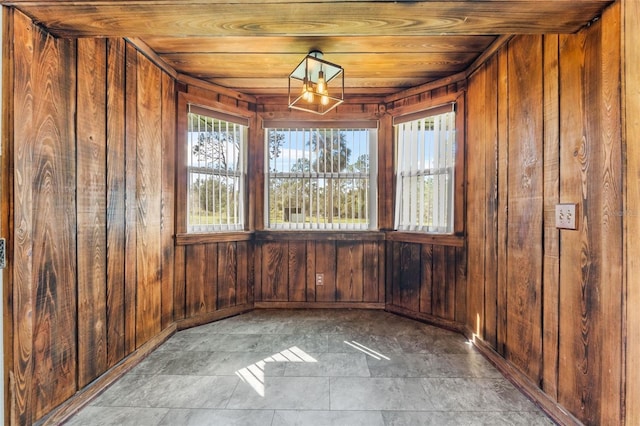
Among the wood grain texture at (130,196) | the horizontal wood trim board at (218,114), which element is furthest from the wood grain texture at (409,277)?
the wood grain texture at (130,196)

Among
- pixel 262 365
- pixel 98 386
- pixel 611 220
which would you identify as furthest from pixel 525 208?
pixel 98 386

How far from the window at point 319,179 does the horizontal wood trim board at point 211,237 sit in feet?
1.04

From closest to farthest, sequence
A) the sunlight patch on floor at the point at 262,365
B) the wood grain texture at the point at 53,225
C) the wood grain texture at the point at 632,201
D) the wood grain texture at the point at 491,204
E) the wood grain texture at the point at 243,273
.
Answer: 1. the wood grain texture at the point at 632,201
2. the wood grain texture at the point at 53,225
3. the sunlight patch on floor at the point at 262,365
4. the wood grain texture at the point at 491,204
5. the wood grain texture at the point at 243,273

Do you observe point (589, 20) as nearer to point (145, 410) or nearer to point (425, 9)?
point (425, 9)

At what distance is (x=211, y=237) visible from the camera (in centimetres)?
274

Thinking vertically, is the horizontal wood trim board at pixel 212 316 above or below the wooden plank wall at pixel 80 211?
below

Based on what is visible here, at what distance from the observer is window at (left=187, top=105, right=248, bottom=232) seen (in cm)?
271

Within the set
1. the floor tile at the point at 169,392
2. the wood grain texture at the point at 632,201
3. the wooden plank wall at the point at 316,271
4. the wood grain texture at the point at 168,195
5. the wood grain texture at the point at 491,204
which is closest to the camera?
the wood grain texture at the point at 632,201

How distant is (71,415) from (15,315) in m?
0.67

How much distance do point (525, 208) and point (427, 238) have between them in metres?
1.03

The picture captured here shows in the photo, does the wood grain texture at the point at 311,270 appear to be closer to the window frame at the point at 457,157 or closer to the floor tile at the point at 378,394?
the window frame at the point at 457,157

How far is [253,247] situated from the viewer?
3.12 meters

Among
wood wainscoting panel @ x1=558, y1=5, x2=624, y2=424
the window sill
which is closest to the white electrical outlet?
wood wainscoting panel @ x1=558, y1=5, x2=624, y2=424

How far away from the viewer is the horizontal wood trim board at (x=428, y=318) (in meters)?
2.55
